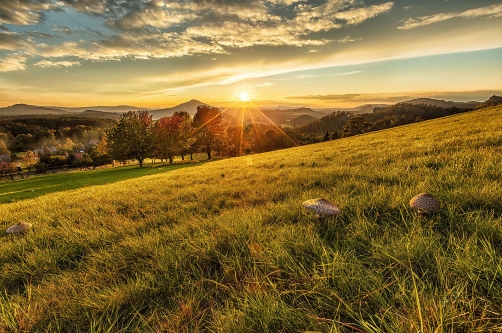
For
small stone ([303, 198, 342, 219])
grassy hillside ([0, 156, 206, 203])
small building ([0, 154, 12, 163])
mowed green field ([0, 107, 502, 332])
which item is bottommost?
grassy hillside ([0, 156, 206, 203])

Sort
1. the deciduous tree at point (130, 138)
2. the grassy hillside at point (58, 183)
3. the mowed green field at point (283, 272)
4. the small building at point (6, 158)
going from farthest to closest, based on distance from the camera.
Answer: the small building at point (6, 158), the deciduous tree at point (130, 138), the grassy hillside at point (58, 183), the mowed green field at point (283, 272)

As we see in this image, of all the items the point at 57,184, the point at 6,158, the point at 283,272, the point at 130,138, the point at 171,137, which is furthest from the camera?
the point at 6,158

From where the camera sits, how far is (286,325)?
1.69m

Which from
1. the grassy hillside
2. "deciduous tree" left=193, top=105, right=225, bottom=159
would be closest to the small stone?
the grassy hillside

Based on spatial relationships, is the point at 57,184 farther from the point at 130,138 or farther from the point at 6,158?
the point at 6,158

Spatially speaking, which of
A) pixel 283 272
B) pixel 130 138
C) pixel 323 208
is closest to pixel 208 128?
pixel 130 138

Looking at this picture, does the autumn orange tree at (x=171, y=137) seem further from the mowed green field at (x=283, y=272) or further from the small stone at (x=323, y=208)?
the small stone at (x=323, y=208)

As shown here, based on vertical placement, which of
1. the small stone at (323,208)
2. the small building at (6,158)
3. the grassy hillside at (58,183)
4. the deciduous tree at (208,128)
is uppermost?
the deciduous tree at (208,128)

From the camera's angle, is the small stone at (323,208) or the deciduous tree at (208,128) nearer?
the small stone at (323,208)

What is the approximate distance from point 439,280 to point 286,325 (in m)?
1.34

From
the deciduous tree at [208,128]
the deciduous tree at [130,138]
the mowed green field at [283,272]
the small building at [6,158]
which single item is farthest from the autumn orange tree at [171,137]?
the small building at [6,158]

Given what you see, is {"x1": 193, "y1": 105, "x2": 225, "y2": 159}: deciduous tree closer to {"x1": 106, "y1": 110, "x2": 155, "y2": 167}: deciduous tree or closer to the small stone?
{"x1": 106, "y1": 110, "x2": 155, "y2": 167}: deciduous tree

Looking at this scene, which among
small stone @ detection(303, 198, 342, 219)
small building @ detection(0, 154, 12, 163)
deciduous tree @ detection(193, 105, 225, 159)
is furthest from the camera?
small building @ detection(0, 154, 12, 163)

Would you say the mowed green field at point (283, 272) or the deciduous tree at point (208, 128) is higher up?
the deciduous tree at point (208, 128)
